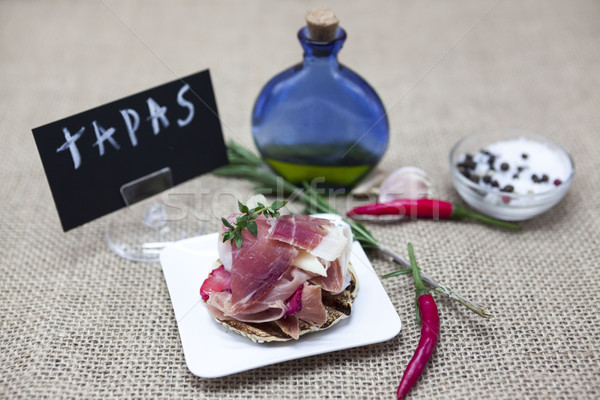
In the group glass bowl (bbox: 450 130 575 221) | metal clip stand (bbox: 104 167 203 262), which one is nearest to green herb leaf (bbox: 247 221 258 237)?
metal clip stand (bbox: 104 167 203 262)

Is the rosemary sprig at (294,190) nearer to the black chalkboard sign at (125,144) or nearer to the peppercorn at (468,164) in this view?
the black chalkboard sign at (125,144)

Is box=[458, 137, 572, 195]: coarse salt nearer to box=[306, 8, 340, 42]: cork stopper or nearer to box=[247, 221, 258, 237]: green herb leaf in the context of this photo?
box=[306, 8, 340, 42]: cork stopper

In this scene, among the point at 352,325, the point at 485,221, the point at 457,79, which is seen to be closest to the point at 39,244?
the point at 352,325

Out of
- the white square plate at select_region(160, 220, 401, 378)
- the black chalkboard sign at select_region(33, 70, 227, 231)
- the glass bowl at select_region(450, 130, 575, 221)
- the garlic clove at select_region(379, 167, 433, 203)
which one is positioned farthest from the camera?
the garlic clove at select_region(379, 167, 433, 203)

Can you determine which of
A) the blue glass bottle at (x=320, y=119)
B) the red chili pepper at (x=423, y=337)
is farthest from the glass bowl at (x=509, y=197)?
the red chili pepper at (x=423, y=337)

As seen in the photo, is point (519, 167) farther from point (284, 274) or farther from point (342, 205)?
point (284, 274)

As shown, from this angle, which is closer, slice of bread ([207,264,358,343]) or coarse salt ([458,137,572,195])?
slice of bread ([207,264,358,343])
